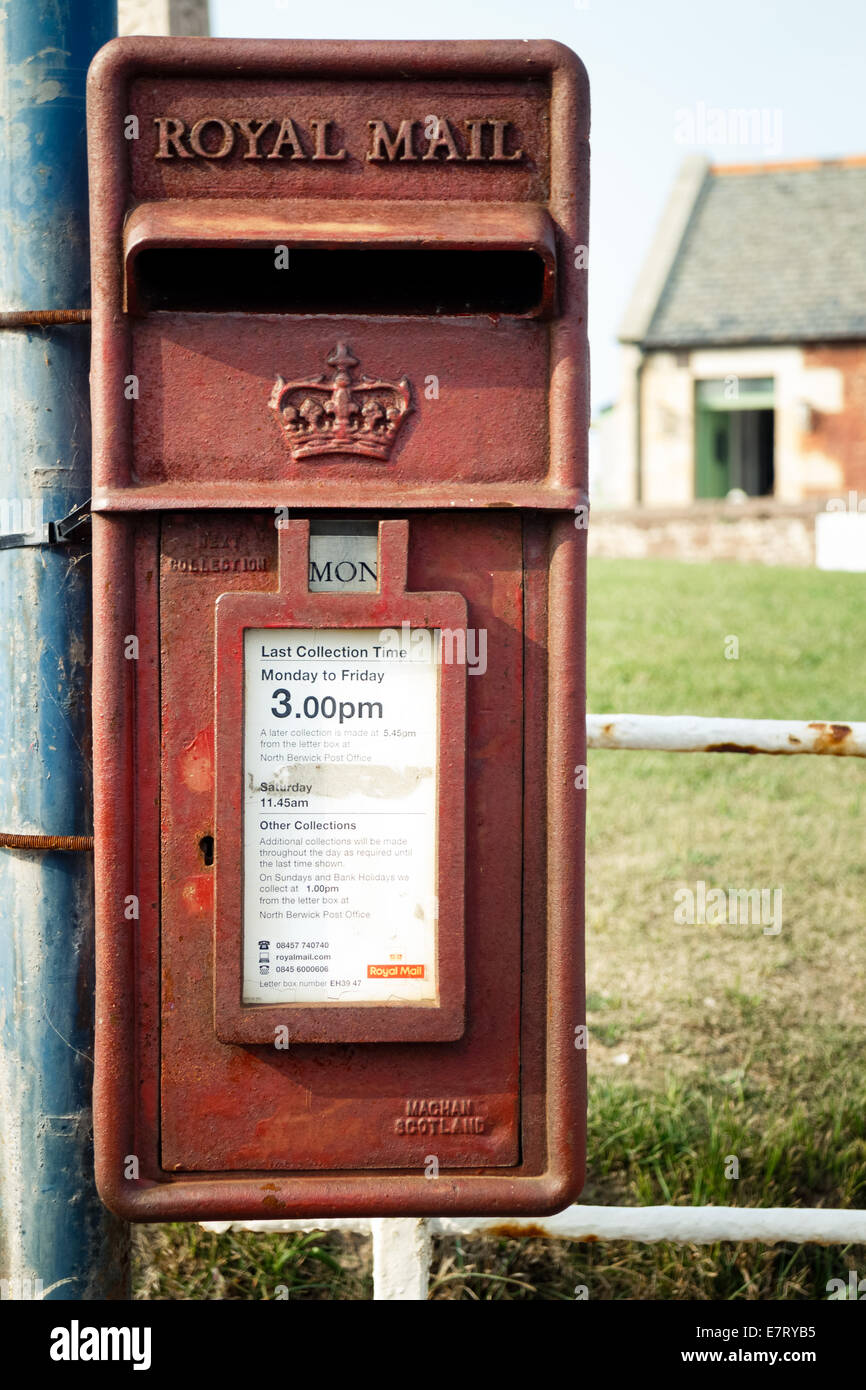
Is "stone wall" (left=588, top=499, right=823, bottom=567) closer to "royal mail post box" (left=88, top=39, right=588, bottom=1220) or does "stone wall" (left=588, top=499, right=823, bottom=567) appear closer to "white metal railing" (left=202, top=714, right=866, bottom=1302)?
"white metal railing" (left=202, top=714, right=866, bottom=1302)

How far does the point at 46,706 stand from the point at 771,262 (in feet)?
64.8

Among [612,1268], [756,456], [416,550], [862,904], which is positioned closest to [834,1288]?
[612,1268]

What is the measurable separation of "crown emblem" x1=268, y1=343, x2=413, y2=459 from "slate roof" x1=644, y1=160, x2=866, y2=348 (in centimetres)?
1804

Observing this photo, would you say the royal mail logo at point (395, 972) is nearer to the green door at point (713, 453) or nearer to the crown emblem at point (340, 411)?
the crown emblem at point (340, 411)

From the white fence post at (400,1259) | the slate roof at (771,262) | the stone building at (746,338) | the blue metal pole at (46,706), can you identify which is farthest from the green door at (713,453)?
the blue metal pole at (46,706)

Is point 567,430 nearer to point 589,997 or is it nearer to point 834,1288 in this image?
point 834,1288

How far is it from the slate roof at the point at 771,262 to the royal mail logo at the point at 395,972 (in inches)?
717

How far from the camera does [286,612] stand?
1.54 meters

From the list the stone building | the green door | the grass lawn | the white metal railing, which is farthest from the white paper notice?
the green door

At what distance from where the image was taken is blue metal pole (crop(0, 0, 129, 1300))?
1637mm

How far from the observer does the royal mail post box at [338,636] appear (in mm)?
1542

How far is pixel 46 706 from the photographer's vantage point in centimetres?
169

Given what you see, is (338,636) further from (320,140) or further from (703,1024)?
(703,1024)
